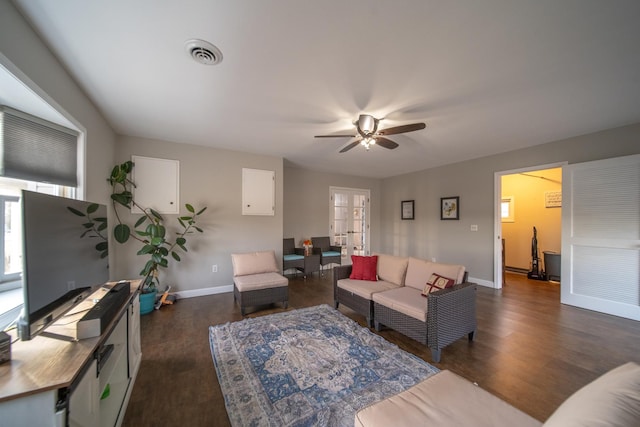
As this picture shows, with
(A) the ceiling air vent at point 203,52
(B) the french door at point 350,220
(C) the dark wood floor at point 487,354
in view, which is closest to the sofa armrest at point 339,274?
(C) the dark wood floor at point 487,354

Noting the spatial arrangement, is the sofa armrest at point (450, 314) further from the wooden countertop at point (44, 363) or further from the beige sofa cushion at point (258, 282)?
the wooden countertop at point (44, 363)

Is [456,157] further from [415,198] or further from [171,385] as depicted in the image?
[171,385]

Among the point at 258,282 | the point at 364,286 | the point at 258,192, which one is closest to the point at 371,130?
the point at 364,286

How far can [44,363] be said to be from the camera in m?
0.95

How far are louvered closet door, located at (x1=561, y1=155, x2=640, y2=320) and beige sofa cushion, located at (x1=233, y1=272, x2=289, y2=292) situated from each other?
4.25m

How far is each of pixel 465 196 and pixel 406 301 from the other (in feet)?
11.5

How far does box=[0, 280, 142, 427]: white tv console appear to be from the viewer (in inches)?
31.8

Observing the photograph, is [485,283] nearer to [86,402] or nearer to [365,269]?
[365,269]

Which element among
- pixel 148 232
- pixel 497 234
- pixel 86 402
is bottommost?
pixel 86 402

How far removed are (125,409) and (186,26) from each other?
8.39 ft

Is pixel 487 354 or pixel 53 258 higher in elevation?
pixel 53 258

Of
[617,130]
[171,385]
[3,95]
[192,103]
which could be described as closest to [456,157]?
[617,130]

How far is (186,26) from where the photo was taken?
151 cm

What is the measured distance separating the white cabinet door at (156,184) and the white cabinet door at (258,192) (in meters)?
1.07
